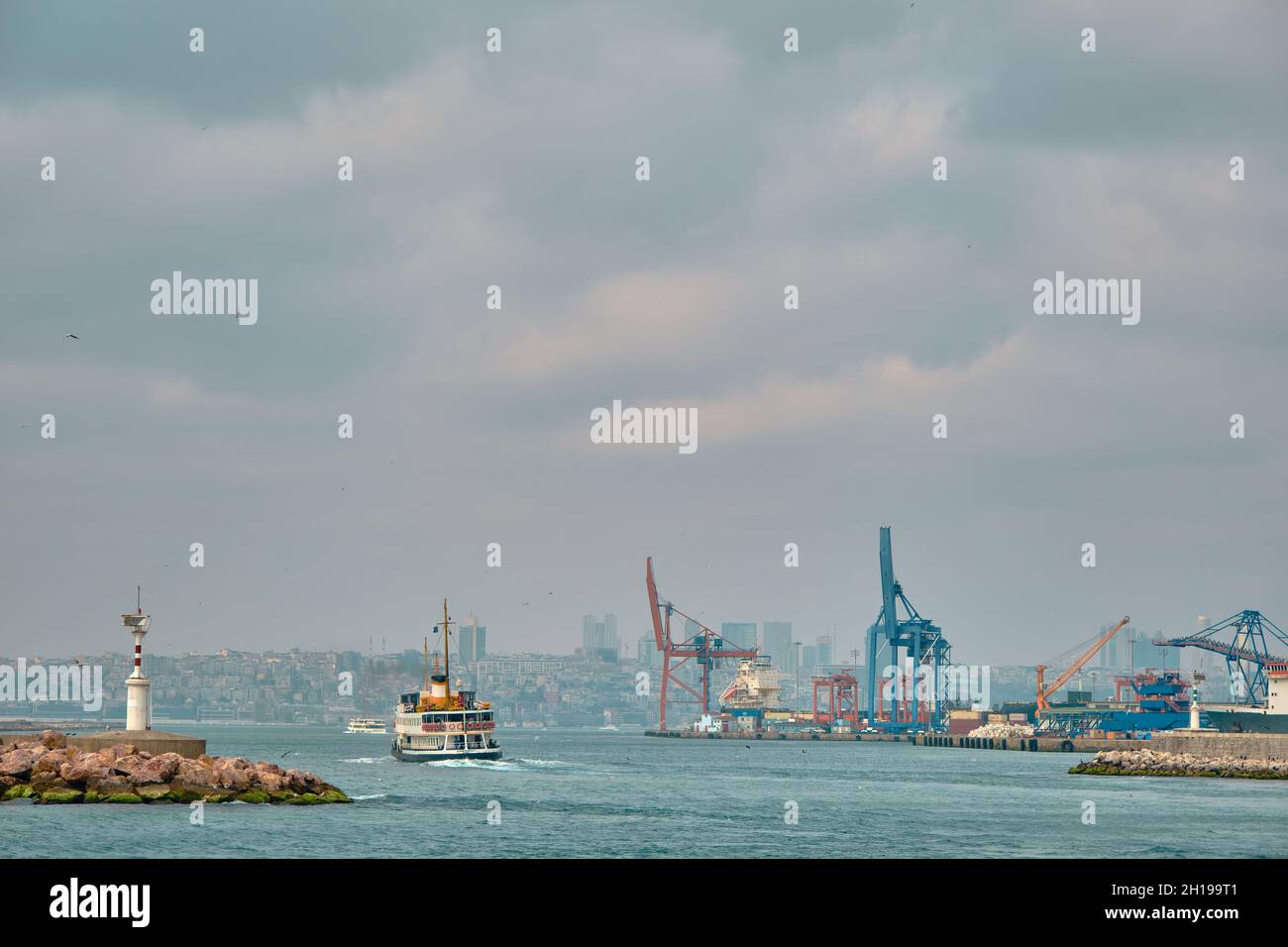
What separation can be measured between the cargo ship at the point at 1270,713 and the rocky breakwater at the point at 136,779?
77.2 meters

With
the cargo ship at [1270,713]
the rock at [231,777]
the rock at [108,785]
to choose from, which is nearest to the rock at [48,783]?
the rock at [108,785]

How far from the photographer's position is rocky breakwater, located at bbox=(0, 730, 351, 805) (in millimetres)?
57188

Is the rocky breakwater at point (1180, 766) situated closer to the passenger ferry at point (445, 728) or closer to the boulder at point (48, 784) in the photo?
the passenger ferry at point (445, 728)

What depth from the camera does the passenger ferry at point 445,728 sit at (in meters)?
108

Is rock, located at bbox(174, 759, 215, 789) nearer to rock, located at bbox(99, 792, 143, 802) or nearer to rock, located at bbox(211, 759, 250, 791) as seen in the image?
rock, located at bbox(211, 759, 250, 791)

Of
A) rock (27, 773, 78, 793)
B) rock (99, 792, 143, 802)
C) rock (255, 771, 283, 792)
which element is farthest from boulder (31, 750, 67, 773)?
rock (255, 771, 283, 792)

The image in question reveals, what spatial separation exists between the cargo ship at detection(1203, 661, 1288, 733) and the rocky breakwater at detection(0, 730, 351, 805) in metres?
77.2

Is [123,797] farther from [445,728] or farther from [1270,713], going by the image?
[1270,713]

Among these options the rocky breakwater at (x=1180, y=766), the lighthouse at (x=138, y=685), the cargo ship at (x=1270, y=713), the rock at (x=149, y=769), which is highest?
the lighthouse at (x=138, y=685)

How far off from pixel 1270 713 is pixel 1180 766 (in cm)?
1843

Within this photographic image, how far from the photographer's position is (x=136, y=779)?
57.5m

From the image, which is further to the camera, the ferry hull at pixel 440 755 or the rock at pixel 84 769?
the ferry hull at pixel 440 755
